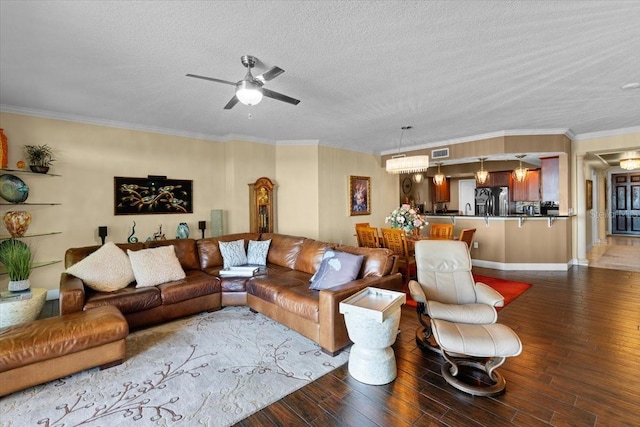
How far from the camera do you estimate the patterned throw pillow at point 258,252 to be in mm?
4402

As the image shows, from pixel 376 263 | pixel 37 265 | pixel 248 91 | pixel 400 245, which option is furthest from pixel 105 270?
pixel 400 245

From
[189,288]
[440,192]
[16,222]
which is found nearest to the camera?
[189,288]

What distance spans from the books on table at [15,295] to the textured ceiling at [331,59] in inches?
87.8

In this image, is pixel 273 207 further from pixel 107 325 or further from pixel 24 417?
pixel 24 417

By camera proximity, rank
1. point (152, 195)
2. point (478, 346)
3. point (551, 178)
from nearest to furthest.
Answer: point (478, 346), point (152, 195), point (551, 178)

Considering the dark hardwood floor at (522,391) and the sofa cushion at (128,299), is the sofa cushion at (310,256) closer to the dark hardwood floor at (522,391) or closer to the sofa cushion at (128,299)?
the dark hardwood floor at (522,391)

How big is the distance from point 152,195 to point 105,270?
196 cm

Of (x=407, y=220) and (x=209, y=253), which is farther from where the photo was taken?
(x=407, y=220)

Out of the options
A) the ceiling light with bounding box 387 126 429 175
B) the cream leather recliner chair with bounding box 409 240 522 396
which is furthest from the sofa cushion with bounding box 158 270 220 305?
the ceiling light with bounding box 387 126 429 175

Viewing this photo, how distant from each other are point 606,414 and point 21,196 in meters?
6.33

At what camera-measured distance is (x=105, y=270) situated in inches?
132

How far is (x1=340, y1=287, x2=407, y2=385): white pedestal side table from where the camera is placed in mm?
2242

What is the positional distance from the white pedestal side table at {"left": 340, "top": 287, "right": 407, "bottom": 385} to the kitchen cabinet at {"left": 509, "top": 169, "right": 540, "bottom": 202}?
24.4ft

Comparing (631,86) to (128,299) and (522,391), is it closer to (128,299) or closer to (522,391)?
(522,391)
